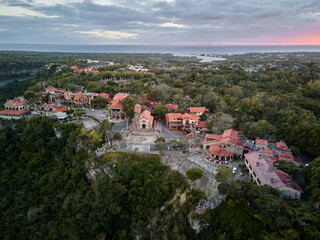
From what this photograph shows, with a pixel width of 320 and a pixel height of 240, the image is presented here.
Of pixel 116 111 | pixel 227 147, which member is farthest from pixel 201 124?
pixel 116 111

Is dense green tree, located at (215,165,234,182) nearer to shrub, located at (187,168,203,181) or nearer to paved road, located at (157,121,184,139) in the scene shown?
shrub, located at (187,168,203,181)

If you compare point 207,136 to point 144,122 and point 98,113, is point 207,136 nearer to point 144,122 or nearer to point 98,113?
→ point 144,122

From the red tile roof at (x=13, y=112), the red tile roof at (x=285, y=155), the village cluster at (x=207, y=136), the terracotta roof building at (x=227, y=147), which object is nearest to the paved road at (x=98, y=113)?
the village cluster at (x=207, y=136)

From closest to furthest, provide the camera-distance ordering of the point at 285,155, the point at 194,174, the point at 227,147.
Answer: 1. the point at 194,174
2. the point at 285,155
3. the point at 227,147

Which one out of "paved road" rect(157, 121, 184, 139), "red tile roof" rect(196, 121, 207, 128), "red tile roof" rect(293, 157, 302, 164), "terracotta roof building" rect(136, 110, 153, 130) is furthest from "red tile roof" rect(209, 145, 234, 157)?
"terracotta roof building" rect(136, 110, 153, 130)

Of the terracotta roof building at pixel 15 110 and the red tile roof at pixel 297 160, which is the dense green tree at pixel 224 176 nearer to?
the red tile roof at pixel 297 160

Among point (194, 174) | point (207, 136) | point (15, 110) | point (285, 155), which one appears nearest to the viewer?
point (194, 174)

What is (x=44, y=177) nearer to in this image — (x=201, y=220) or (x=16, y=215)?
(x=16, y=215)

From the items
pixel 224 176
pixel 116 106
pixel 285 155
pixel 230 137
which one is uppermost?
pixel 116 106

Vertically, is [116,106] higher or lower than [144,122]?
higher
